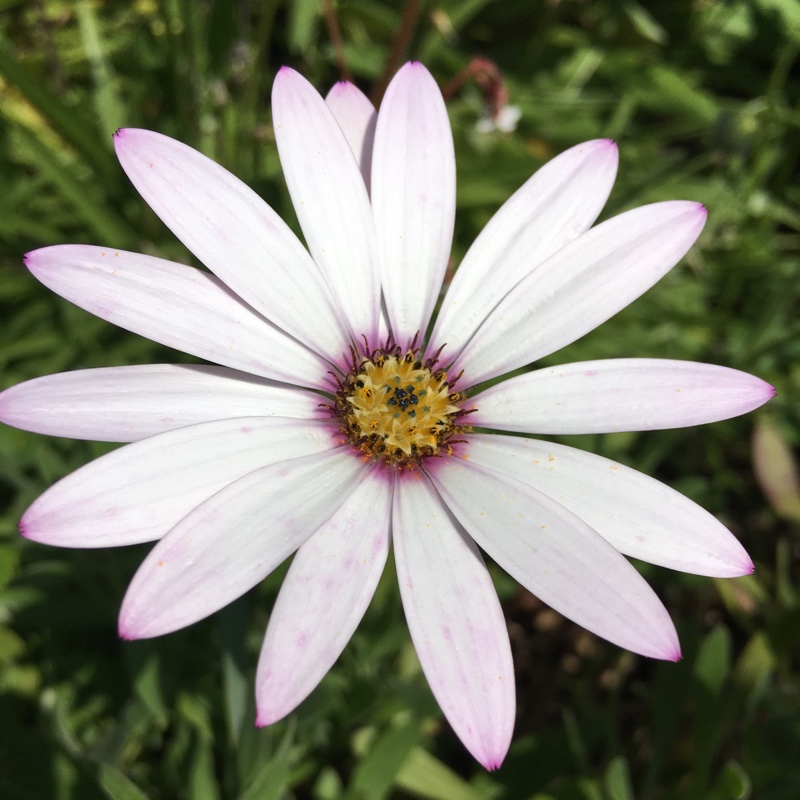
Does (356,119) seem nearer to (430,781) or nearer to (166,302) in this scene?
(166,302)

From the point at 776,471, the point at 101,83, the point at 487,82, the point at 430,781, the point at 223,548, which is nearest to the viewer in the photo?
the point at 223,548

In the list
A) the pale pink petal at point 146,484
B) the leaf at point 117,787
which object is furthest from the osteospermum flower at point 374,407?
the leaf at point 117,787

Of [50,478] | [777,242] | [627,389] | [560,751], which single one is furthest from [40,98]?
[777,242]

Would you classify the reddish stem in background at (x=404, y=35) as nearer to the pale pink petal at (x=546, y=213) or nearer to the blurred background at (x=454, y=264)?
the blurred background at (x=454, y=264)

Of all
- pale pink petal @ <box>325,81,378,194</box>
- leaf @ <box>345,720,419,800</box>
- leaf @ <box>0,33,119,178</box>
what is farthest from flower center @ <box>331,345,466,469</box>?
leaf @ <box>0,33,119,178</box>

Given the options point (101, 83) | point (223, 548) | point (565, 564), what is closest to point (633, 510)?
point (565, 564)

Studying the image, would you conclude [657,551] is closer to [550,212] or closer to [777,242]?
[550,212]
